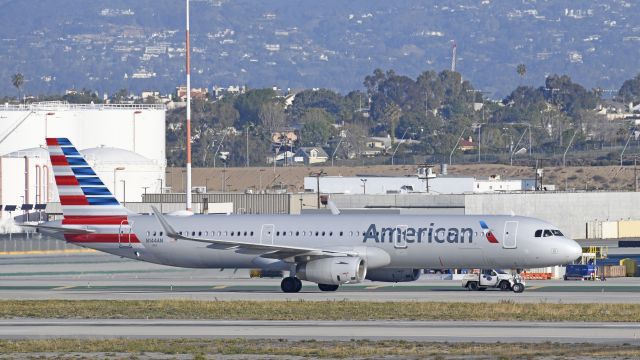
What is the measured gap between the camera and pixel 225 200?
13650 cm

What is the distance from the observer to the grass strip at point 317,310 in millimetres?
52719

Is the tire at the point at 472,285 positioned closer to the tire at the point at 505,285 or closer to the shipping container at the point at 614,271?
the tire at the point at 505,285

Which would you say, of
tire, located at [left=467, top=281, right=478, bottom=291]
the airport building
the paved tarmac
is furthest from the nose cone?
the airport building

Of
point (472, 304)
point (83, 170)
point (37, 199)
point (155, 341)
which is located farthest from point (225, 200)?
point (155, 341)

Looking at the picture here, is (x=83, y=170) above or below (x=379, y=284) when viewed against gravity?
above

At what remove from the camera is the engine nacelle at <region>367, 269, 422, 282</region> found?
69.9 metres

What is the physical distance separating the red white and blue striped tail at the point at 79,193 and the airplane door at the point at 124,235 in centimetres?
20

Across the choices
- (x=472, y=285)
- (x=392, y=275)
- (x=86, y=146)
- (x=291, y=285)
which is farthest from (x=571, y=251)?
(x=86, y=146)

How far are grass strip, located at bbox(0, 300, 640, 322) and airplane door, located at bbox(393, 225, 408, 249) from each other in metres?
9.26

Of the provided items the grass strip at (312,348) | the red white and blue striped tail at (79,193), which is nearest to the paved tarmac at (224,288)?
the red white and blue striped tail at (79,193)

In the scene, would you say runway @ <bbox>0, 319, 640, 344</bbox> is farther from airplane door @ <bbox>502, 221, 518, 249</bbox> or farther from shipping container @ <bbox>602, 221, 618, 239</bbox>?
shipping container @ <bbox>602, 221, 618, 239</bbox>

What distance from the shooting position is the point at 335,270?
66.6 meters

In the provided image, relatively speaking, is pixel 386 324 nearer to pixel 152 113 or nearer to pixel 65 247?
pixel 65 247

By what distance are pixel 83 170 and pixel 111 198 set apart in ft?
6.88
